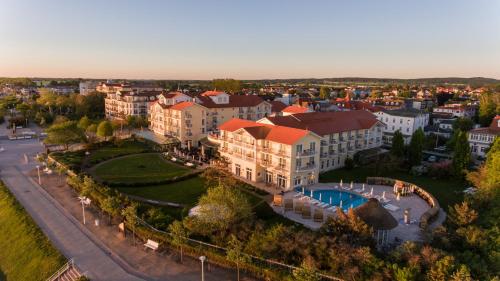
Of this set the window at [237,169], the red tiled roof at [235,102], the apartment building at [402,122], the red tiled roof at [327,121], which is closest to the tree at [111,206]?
the window at [237,169]

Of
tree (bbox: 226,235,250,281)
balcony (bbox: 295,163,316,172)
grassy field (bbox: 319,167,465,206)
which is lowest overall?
grassy field (bbox: 319,167,465,206)

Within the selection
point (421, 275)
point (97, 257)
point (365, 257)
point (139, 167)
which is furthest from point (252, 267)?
point (139, 167)

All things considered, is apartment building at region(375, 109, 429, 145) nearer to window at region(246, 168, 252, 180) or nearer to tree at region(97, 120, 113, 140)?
window at region(246, 168, 252, 180)

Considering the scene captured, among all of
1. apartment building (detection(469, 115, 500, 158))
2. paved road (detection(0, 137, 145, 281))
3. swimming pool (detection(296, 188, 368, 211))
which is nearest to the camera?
paved road (detection(0, 137, 145, 281))

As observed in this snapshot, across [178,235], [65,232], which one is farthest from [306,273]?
[65,232]

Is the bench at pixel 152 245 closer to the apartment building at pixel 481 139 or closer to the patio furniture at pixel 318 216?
the patio furniture at pixel 318 216

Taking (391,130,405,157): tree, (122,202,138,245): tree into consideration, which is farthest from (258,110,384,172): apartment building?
(122,202,138,245): tree

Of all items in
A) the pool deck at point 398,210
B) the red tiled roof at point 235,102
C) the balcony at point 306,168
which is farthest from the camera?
the red tiled roof at point 235,102

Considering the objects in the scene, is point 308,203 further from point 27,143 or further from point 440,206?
point 27,143
